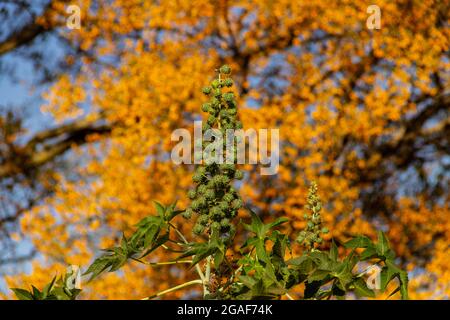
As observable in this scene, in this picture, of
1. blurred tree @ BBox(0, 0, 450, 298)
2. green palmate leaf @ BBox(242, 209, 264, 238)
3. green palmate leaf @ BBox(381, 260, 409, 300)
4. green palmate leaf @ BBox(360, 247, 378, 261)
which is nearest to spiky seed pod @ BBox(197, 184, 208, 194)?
green palmate leaf @ BBox(242, 209, 264, 238)

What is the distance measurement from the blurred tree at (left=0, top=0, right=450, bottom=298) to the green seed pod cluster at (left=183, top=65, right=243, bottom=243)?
995cm

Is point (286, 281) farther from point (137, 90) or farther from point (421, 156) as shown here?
point (421, 156)

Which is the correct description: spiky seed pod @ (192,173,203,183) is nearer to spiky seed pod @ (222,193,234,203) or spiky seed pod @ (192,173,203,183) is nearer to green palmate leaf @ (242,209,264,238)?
spiky seed pod @ (222,193,234,203)

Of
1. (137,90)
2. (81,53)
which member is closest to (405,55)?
(137,90)

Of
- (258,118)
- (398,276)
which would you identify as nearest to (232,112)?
(398,276)

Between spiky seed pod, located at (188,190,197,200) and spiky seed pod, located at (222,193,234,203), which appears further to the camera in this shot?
spiky seed pod, located at (188,190,197,200)

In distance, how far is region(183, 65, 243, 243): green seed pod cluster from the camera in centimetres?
291

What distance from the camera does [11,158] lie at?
17141mm

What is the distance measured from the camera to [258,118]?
14016 millimetres

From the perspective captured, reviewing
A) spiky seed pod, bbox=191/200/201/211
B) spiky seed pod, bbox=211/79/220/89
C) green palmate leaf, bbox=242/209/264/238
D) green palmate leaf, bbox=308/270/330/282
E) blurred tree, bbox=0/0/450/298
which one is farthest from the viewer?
blurred tree, bbox=0/0/450/298

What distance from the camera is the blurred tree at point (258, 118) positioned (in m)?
13.7

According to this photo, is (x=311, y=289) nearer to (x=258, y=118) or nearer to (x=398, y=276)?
(x=398, y=276)

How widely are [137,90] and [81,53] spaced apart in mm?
3934

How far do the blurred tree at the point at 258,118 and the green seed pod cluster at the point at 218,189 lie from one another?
9.95 m
